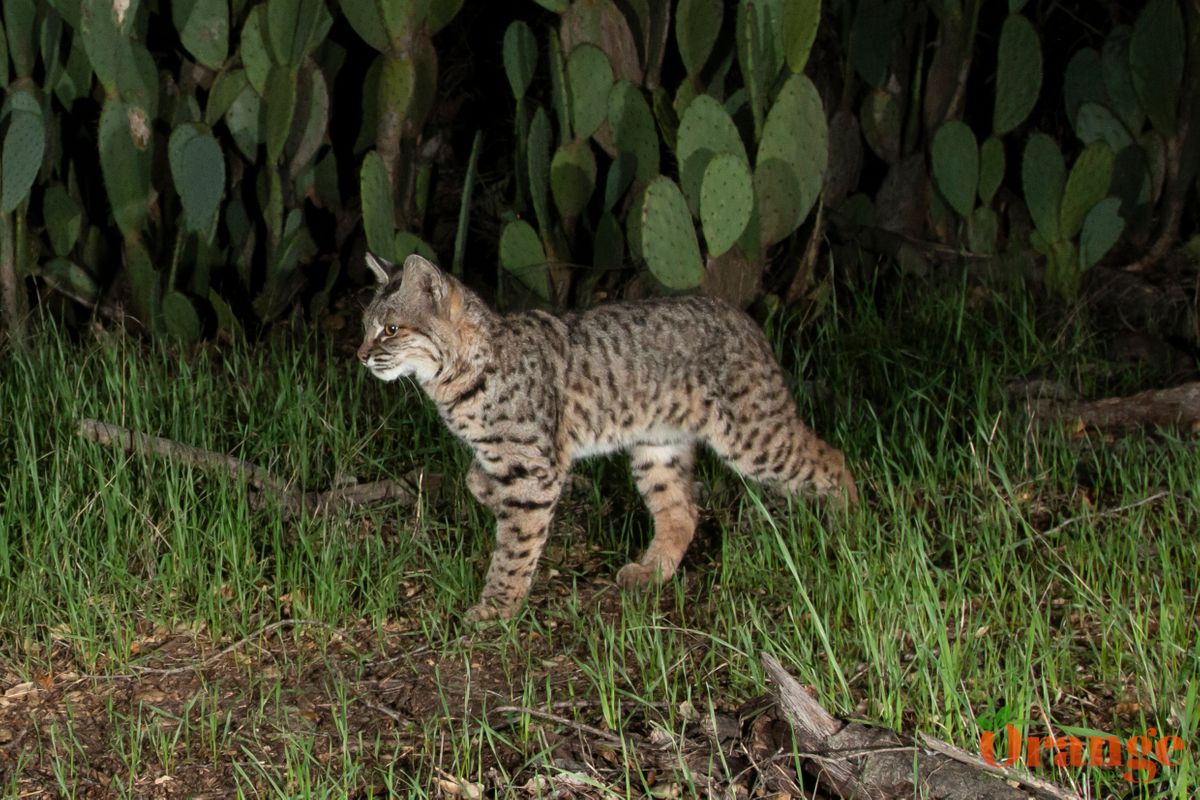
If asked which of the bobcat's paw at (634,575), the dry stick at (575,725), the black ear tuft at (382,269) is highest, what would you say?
the black ear tuft at (382,269)

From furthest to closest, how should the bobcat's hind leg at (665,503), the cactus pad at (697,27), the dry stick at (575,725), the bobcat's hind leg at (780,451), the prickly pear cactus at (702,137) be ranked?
1. the cactus pad at (697,27)
2. the prickly pear cactus at (702,137)
3. the bobcat's hind leg at (780,451)
4. the bobcat's hind leg at (665,503)
5. the dry stick at (575,725)

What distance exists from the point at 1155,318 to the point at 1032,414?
1.65 meters

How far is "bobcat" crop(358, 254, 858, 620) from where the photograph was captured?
451 centimetres

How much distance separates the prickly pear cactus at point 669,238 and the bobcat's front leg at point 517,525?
1.24 m

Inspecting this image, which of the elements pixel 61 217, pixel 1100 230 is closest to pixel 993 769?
pixel 1100 230

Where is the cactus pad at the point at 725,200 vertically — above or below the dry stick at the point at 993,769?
above

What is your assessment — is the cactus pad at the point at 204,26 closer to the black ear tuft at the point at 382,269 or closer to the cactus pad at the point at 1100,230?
the black ear tuft at the point at 382,269

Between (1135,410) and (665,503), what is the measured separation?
1.78 metres

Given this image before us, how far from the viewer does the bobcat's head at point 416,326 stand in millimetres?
4473

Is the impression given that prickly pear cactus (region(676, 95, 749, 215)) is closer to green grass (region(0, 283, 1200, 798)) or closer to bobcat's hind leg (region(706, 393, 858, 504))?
green grass (region(0, 283, 1200, 798))

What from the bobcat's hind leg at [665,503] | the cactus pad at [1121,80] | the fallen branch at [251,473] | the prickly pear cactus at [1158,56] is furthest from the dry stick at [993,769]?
the cactus pad at [1121,80]

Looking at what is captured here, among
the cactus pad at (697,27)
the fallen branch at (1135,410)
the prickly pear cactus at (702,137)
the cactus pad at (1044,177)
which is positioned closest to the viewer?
the fallen branch at (1135,410)

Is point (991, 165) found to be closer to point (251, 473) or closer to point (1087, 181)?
point (1087, 181)

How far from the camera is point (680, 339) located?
4.91 meters
